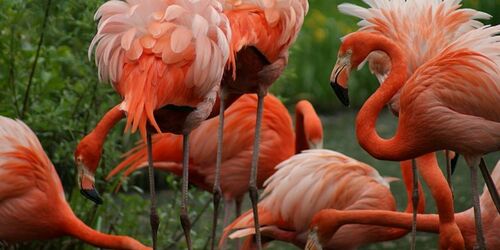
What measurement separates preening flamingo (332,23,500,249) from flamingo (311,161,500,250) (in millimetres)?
405

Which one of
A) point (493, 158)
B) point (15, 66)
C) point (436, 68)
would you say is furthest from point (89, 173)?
point (493, 158)

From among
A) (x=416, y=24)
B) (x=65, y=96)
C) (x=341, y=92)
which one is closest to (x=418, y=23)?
(x=416, y=24)

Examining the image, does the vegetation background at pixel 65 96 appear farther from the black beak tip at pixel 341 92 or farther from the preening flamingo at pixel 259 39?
the black beak tip at pixel 341 92

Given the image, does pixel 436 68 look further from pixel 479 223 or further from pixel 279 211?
pixel 279 211

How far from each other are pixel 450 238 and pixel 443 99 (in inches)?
24.5

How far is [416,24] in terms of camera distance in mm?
5441

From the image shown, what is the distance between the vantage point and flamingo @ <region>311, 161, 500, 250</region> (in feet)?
17.7

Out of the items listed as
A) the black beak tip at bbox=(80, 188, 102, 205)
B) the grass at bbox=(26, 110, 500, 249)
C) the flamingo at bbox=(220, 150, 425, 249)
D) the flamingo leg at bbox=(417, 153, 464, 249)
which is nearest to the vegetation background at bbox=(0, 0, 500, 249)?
the grass at bbox=(26, 110, 500, 249)

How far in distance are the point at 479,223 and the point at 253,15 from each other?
1.33 meters

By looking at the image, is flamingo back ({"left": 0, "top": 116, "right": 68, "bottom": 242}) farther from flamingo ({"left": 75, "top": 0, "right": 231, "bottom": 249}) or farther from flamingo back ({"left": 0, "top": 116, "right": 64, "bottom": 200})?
flamingo ({"left": 75, "top": 0, "right": 231, "bottom": 249})

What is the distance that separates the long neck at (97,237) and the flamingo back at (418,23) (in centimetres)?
146

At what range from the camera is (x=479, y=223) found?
5.02 m

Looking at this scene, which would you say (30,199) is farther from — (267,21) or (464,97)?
(464,97)

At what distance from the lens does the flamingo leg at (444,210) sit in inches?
198
